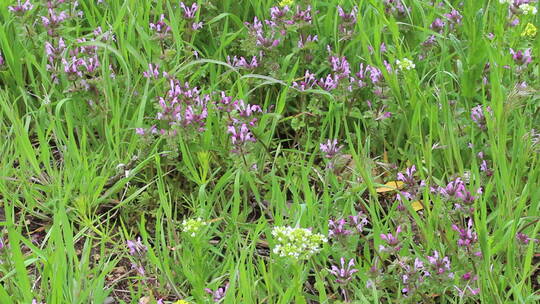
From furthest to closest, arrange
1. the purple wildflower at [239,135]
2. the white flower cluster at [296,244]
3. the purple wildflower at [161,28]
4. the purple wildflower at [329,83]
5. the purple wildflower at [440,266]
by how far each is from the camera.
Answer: the purple wildflower at [161,28] < the purple wildflower at [329,83] < the purple wildflower at [239,135] < the purple wildflower at [440,266] < the white flower cluster at [296,244]

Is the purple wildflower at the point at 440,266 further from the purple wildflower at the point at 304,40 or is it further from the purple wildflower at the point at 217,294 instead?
the purple wildflower at the point at 304,40

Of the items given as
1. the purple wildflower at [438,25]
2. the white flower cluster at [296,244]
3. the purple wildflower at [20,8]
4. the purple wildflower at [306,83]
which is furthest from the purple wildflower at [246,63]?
the white flower cluster at [296,244]

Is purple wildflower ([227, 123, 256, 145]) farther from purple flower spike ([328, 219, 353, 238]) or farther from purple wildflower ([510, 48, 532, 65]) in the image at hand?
purple wildflower ([510, 48, 532, 65])

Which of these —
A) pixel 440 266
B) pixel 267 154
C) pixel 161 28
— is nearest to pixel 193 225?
pixel 267 154

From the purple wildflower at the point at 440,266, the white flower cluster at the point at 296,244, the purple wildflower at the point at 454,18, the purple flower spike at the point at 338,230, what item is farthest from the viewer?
the purple wildflower at the point at 454,18

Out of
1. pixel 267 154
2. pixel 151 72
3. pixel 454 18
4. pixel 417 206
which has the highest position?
pixel 454 18

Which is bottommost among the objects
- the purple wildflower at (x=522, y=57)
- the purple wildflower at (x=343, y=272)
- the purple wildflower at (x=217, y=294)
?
the purple wildflower at (x=217, y=294)

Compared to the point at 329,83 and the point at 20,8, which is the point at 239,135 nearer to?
the point at 329,83

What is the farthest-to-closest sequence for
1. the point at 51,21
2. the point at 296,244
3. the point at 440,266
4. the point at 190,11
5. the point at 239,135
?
the point at 190,11, the point at 51,21, the point at 239,135, the point at 440,266, the point at 296,244
